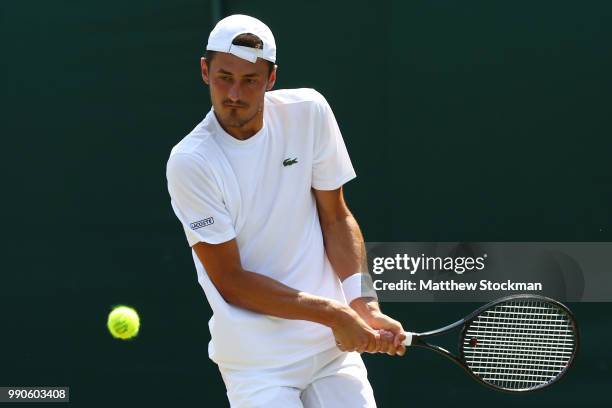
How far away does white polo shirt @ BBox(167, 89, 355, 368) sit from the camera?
130 inches

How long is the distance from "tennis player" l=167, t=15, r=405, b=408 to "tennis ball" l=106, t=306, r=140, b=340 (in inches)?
63.3

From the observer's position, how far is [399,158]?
4.94 m

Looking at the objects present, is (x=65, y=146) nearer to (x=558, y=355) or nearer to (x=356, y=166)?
(x=356, y=166)

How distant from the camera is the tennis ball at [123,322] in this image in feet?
16.3

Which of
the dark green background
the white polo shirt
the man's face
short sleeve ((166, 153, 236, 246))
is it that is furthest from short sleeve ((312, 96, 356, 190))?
the dark green background

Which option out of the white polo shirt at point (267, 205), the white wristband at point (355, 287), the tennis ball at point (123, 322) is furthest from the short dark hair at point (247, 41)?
the tennis ball at point (123, 322)

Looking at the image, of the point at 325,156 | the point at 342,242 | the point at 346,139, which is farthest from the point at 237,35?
the point at 346,139

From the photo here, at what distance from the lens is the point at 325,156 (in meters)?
3.49

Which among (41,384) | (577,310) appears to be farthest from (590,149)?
(41,384)

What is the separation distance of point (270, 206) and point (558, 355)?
4.05ft

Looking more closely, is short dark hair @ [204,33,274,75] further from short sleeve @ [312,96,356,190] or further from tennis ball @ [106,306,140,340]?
tennis ball @ [106,306,140,340]

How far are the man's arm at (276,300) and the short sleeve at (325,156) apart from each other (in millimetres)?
352

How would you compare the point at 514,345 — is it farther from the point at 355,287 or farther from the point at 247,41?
the point at 247,41

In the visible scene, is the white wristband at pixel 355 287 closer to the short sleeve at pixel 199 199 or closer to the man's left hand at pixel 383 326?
the man's left hand at pixel 383 326
